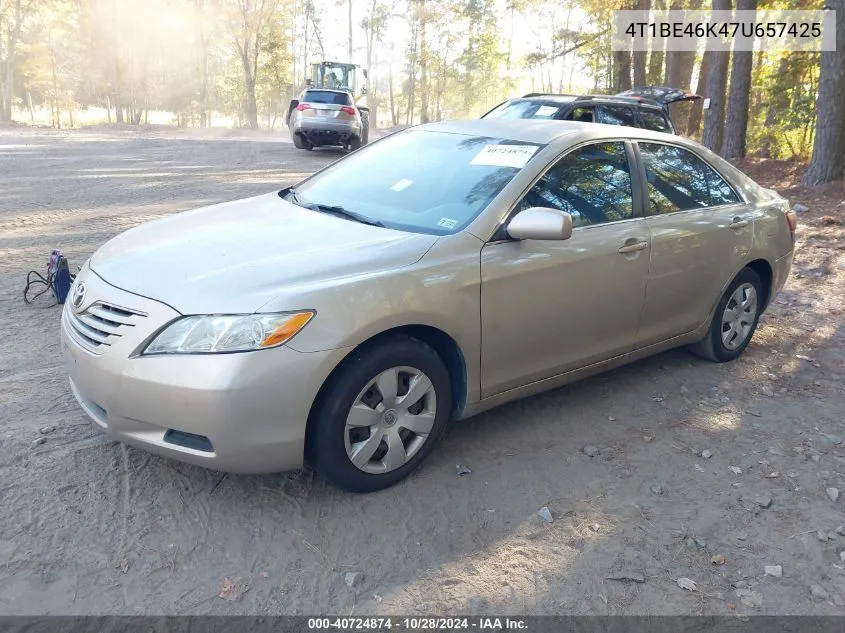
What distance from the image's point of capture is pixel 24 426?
3621 mm

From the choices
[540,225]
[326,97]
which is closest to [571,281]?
[540,225]

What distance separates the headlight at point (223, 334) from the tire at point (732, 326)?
320cm

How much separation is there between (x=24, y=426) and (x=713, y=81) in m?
16.3

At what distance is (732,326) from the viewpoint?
497 centimetres

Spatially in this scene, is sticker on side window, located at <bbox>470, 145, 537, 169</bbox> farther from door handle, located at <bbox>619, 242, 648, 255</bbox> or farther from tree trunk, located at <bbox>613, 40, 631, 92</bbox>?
tree trunk, located at <bbox>613, 40, 631, 92</bbox>

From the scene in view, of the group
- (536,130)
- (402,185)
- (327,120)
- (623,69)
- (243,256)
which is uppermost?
(623,69)

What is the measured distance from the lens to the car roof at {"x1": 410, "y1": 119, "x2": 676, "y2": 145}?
4.02 metres

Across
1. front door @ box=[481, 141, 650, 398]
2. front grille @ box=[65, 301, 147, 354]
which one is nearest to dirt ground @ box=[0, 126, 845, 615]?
front door @ box=[481, 141, 650, 398]

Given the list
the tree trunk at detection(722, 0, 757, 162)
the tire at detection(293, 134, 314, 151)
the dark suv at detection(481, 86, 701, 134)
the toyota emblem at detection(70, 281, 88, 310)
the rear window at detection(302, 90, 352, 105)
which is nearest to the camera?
the toyota emblem at detection(70, 281, 88, 310)

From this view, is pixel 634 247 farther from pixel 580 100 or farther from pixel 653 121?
pixel 653 121

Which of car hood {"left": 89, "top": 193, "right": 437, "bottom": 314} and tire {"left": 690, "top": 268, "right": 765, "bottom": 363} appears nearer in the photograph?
car hood {"left": 89, "top": 193, "right": 437, "bottom": 314}

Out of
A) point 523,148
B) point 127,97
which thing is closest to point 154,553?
point 523,148

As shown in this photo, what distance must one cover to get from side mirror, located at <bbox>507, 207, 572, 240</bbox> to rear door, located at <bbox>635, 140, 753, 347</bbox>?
3.29ft

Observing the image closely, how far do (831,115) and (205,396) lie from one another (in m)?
12.5
